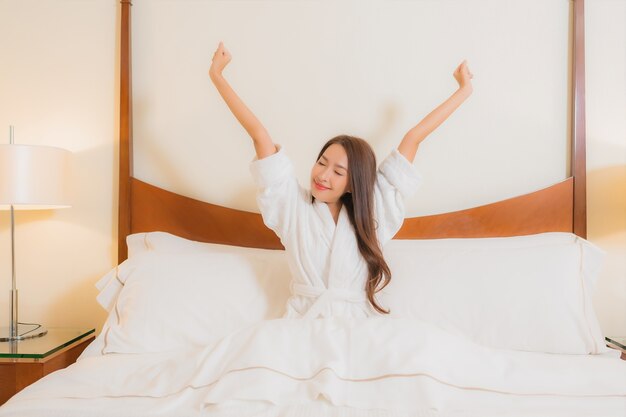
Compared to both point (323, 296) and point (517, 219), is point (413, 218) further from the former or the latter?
point (323, 296)

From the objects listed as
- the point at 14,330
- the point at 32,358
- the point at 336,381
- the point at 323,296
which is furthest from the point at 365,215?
the point at 14,330

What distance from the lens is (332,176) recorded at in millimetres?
1545

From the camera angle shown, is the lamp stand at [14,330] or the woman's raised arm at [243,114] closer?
the woman's raised arm at [243,114]

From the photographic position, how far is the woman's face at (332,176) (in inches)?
60.8

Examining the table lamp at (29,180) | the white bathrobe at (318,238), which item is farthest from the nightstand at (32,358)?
the white bathrobe at (318,238)

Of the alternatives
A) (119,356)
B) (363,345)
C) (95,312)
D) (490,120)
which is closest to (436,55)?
(490,120)

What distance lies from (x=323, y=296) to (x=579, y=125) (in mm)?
1270

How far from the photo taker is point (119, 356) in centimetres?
142

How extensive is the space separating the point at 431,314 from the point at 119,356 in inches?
37.8

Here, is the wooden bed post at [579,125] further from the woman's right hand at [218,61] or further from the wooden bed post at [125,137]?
the wooden bed post at [125,137]

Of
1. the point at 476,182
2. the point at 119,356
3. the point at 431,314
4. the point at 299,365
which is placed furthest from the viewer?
the point at 476,182

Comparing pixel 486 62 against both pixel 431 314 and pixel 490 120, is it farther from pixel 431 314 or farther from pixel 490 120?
pixel 431 314

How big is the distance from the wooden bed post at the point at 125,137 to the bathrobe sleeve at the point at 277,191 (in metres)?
0.71

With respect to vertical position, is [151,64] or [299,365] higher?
[151,64]
